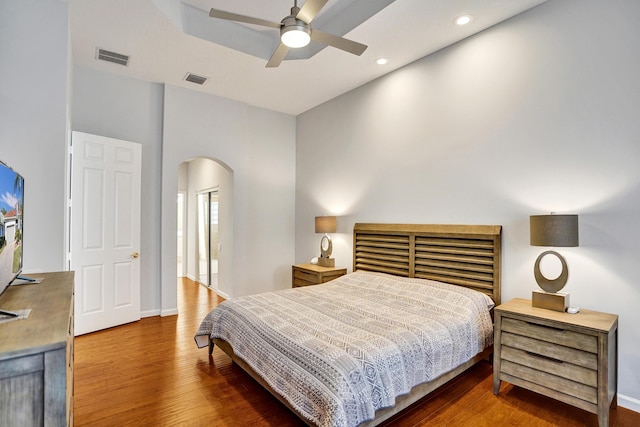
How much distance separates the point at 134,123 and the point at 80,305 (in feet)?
7.72

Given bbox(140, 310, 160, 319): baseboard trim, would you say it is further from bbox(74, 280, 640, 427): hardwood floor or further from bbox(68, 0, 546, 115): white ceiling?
bbox(68, 0, 546, 115): white ceiling

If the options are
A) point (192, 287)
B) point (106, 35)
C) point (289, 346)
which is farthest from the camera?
point (192, 287)

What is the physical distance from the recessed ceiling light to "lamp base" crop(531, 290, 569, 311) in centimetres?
246

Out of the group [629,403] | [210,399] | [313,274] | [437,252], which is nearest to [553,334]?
[629,403]

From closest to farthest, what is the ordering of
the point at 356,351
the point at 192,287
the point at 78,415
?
the point at 356,351
the point at 78,415
the point at 192,287

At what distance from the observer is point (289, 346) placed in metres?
2.12

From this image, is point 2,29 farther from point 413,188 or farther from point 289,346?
point 413,188

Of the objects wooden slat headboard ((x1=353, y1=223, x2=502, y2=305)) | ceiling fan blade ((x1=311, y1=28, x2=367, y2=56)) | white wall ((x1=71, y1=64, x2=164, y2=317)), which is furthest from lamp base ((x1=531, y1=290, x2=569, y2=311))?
white wall ((x1=71, y1=64, x2=164, y2=317))

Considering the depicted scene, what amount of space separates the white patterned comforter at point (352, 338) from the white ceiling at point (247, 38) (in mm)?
2485

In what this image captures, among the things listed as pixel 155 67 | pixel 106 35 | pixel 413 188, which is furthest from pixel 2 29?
pixel 413 188

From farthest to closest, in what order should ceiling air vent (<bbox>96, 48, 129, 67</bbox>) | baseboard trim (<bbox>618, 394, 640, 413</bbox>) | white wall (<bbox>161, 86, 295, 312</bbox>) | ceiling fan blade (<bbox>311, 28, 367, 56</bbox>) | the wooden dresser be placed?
white wall (<bbox>161, 86, 295, 312</bbox>)
ceiling air vent (<bbox>96, 48, 129, 67</bbox>)
ceiling fan blade (<bbox>311, 28, 367, 56</bbox>)
baseboard trim (<bbox>618, 394, 640, 413</bbox>)
the wooden dresser

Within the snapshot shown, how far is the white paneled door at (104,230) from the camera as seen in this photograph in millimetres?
3746

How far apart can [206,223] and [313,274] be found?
3195mm

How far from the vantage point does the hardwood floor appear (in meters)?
2.22
